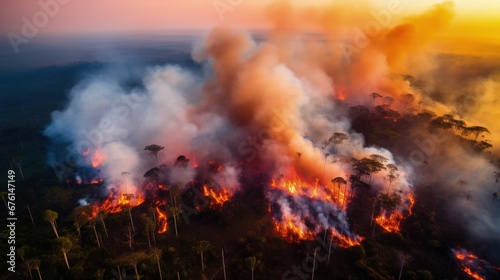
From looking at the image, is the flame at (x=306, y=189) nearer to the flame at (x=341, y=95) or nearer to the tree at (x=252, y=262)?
the tree at (x=252, y=262)

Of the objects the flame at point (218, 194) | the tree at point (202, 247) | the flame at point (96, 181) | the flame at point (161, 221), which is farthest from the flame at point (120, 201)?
the tree at point (202, 247)

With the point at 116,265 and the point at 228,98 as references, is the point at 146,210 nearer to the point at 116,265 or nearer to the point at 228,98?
the point at 116,265

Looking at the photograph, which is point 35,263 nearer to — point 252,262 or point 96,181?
point 252,262

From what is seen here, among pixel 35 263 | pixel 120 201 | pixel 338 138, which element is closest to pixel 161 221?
pixel 120 201

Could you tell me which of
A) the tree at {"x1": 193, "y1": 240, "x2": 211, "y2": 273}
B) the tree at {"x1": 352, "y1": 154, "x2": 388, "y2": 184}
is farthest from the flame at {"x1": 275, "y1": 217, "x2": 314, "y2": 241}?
the tree at {"x1": 352, "y1": 154, "x2": 388, "y2": 184}

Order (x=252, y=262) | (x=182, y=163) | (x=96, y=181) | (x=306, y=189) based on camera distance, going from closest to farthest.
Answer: (x=252, y=262), (x=306, y=189), (x=182, y=163), (x=96, y=181)

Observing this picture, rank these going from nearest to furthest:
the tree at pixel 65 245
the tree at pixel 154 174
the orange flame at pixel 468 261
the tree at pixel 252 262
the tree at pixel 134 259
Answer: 1. the tree at pixel 134 259
2. the tree at pixel 65 245
3. the tree at pixel 252 262
4. the orange flame at pixel 468 261
5. the tree at pixel 154 174
